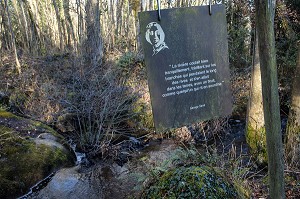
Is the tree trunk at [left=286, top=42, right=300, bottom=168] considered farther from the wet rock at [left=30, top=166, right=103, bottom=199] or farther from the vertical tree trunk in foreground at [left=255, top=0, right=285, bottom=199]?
the wet rock at [left=30, top=166, right=103, bottom=199]

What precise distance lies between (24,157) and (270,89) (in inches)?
199

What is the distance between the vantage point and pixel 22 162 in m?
5.37

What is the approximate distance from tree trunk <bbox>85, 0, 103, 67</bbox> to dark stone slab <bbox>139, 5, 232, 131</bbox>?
953 cm

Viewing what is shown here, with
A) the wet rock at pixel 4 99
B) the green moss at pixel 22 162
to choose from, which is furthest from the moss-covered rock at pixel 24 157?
the wet rock at pixel 4 99

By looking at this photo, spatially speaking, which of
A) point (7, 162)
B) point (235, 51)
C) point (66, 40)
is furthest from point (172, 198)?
point (66, 40)

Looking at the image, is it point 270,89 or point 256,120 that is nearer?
point 270,89

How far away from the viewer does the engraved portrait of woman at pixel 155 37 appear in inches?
103

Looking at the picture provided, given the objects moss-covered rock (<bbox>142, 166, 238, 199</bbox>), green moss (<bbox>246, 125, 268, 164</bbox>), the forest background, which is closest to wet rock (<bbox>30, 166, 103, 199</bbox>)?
the forest background

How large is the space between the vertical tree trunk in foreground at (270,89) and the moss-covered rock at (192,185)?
56 cm

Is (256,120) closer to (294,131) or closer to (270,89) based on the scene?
(294,131)

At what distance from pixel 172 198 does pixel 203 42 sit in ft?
5.02

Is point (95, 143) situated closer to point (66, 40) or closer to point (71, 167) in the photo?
point (71, 167)

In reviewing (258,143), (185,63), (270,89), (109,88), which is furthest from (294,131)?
(109,88)

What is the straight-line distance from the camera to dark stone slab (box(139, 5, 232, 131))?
8.73ft
